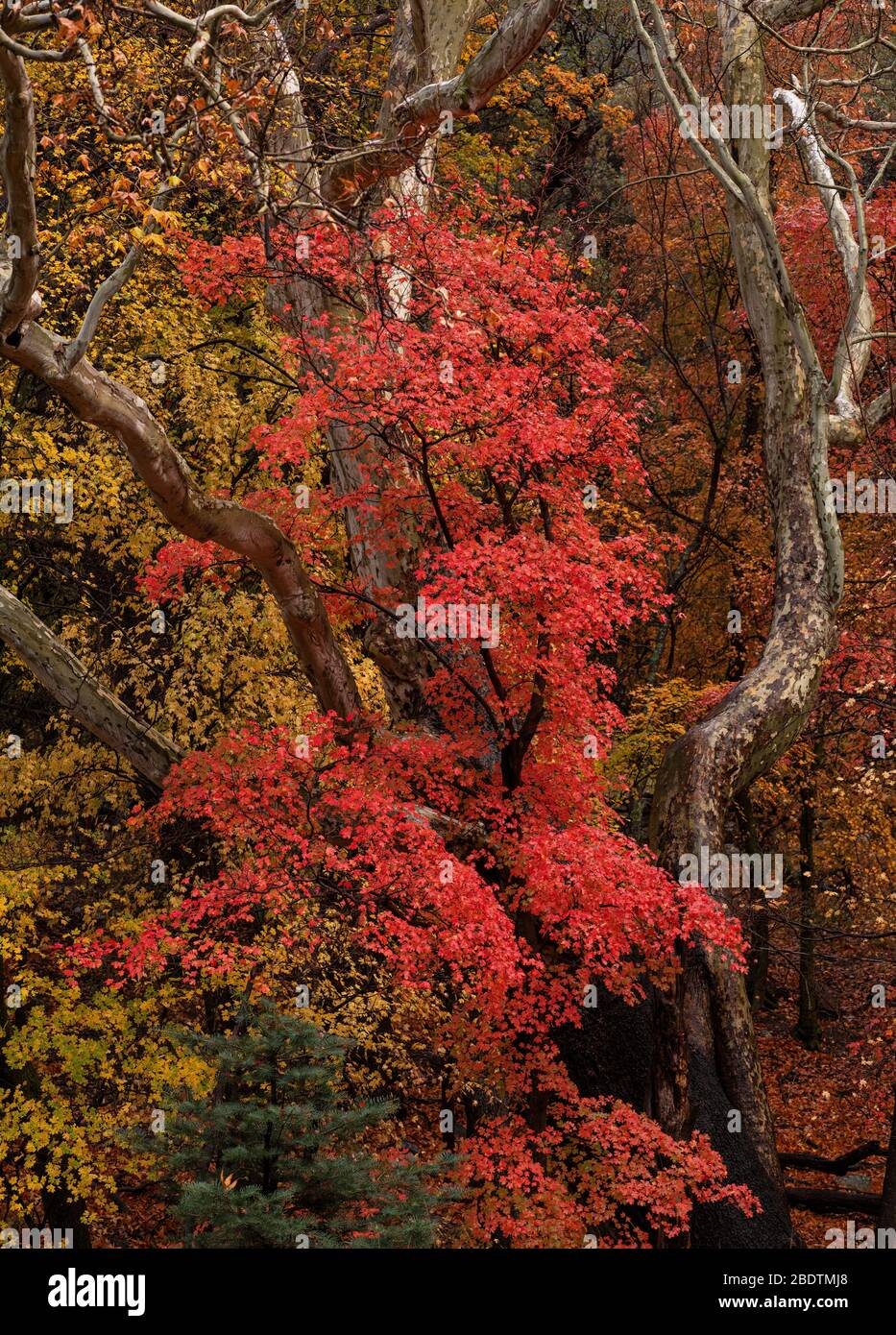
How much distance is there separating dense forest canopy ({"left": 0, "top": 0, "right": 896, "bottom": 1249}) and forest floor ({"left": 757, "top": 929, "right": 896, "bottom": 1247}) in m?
0.14

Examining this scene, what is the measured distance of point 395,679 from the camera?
11.6m

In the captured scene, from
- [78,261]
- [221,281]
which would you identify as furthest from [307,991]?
[78,261]

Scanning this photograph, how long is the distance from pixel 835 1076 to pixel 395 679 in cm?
1092

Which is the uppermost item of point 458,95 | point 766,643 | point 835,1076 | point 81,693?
point 458,95

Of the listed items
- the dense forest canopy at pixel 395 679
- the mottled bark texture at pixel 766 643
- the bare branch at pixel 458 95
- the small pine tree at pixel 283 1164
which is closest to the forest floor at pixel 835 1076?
the dense forest canopy at pixel 395 679

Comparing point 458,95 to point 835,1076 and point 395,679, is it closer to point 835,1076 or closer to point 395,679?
point 395,679

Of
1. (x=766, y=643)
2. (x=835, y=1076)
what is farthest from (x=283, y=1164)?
(x=835, y=1076)

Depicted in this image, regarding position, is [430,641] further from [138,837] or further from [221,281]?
[138,837]

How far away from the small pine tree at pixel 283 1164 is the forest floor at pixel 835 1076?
7.42 m

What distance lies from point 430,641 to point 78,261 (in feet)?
24.5

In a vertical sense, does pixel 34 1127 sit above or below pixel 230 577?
below

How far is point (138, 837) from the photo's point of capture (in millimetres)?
13953

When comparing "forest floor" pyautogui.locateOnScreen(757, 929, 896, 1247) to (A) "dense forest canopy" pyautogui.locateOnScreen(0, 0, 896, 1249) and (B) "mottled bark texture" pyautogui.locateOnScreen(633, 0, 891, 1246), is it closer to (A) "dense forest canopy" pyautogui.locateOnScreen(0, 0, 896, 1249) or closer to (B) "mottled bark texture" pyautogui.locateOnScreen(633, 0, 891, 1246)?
(A) "dense forest canopy" pyautogui.locateOnScreen(0, 0, 896, 1249)

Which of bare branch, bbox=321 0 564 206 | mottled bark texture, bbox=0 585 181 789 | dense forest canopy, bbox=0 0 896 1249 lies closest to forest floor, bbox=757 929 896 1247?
dense forest canopy, bbox=0 0 896 1249
